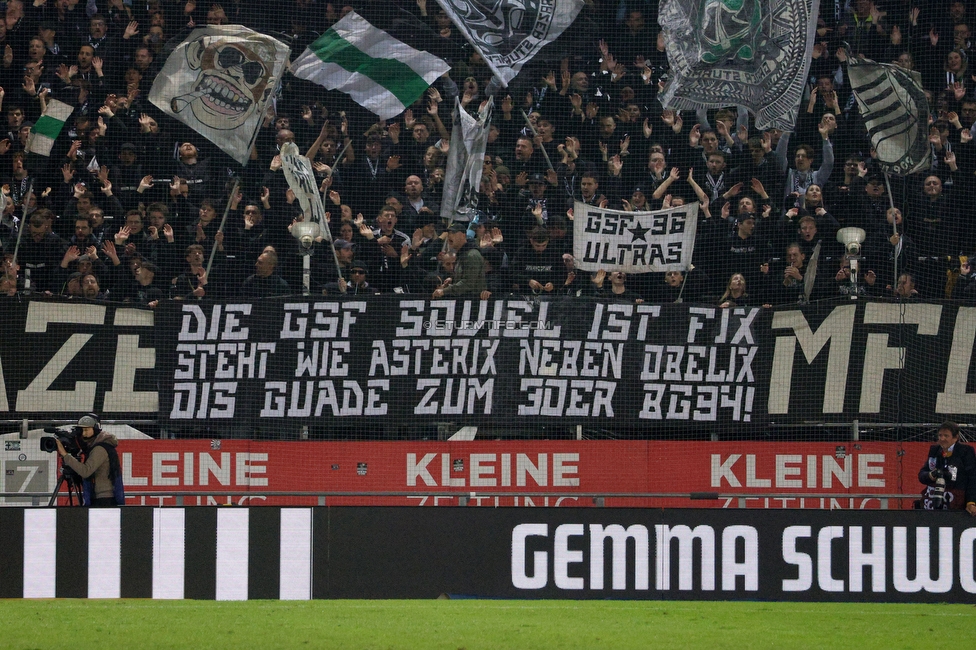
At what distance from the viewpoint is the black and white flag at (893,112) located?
42.3ft

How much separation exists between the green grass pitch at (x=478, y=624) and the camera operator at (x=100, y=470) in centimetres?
150

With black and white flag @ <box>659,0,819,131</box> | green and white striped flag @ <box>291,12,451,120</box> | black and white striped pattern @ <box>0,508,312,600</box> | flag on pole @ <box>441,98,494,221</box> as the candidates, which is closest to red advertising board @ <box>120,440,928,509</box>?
flag on pole @ <box>441,98,494,221</box>

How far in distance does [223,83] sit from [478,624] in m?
8.15

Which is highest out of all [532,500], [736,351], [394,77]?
[394,77]

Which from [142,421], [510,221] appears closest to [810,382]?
[510,221]

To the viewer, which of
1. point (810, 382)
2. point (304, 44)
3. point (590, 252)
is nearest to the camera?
point (810, 382)

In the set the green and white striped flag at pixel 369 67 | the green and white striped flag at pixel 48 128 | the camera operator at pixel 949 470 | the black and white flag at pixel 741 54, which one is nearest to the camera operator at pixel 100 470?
the green and white striped flag at pixel 48 128

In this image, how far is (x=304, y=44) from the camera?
45.7ft

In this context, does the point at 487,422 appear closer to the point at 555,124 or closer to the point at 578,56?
the point at 555,124

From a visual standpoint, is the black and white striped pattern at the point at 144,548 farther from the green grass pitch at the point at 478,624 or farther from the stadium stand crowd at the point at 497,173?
the stadium stand crowd at the point at 497,173

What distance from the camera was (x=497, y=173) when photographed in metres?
13.4

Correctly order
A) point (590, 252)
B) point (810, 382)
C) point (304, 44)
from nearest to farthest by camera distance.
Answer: point (810, 382)
point (590, 252)
point (304, 44)

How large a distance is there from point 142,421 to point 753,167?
271 inches

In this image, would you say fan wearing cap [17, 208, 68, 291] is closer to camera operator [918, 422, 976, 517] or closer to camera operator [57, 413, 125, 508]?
camera operator [57, 413, 125, 508]
